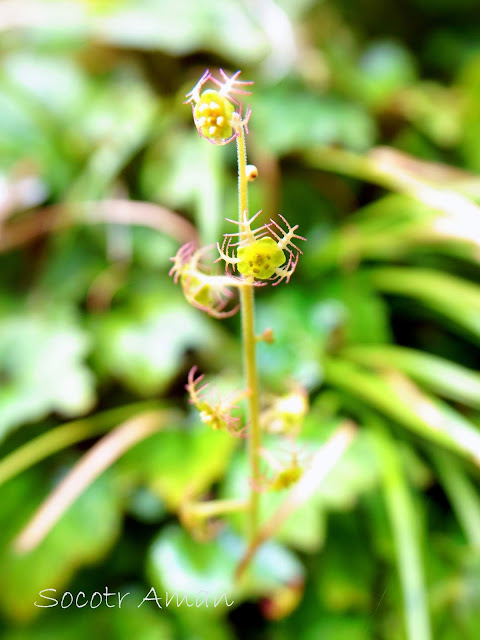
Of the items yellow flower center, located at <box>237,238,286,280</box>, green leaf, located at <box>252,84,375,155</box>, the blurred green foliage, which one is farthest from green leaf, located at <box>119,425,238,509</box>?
green leaf, located at <box>252,84,375,155</box>

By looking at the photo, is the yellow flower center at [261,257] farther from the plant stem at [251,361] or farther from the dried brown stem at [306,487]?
the dried brown stem at [306,487]

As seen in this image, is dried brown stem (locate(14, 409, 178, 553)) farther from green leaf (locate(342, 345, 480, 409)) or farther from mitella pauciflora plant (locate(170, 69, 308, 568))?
green leaf (locate(342, 345, 480, 409))

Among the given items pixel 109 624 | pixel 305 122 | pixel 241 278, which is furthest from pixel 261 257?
pixel 305 122

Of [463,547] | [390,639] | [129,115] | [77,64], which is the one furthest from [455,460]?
[77,64]

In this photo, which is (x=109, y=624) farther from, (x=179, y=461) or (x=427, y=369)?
(x=427, y=369)

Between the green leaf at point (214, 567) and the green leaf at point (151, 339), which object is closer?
the green leaf at point (214, 567)

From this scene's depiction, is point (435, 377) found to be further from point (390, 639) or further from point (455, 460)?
point (390, 639)

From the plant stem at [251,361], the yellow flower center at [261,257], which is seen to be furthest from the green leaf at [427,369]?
the yellow flower center at [261,257]
